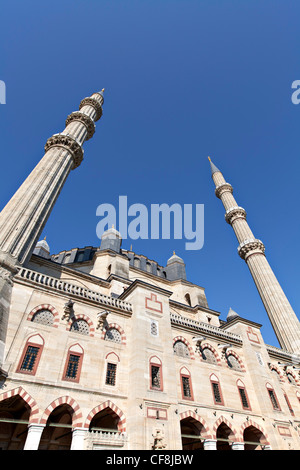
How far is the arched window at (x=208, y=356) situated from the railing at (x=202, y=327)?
1173 millimetres

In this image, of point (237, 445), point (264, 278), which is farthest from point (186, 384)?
point (264, 278)

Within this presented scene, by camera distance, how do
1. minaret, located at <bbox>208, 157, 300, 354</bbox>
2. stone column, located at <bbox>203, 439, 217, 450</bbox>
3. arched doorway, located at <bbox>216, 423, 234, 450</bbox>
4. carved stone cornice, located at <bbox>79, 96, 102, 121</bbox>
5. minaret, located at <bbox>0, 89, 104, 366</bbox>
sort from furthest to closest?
carved stone cornice, located at <bbox>79, 96, 102, 121</bbox>, minaret, located at <bbox>208, 157, 300, 354</bbox>, arched doorway, located at <bbox>216, 423, 234, 450</bbox>, stone column, located at <bbox>203, 439, 217, 450</bbox>, minaret, located at <bbox>0, 89, 104, 366</bbox>

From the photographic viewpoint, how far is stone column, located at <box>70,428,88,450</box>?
11016 millimetres

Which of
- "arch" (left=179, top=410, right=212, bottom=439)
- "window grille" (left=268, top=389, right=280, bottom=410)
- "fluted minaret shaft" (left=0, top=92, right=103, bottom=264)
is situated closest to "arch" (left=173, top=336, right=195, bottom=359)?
"arch" (left=179, top=410, right=212, bottom=439)

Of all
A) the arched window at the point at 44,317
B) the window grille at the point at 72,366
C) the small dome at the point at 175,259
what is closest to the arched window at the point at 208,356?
the window grille at the point at 72,366

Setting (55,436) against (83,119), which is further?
(83,119)

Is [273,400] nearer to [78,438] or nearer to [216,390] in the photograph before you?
[216,390]

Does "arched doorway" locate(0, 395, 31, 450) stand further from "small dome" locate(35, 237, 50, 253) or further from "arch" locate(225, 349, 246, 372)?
"small dome" locate(35, 237, 50, 253)

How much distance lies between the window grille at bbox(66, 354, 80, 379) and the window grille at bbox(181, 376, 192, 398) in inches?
258

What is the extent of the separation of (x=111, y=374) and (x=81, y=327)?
9.17 feet

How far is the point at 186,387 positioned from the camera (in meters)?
15.8
